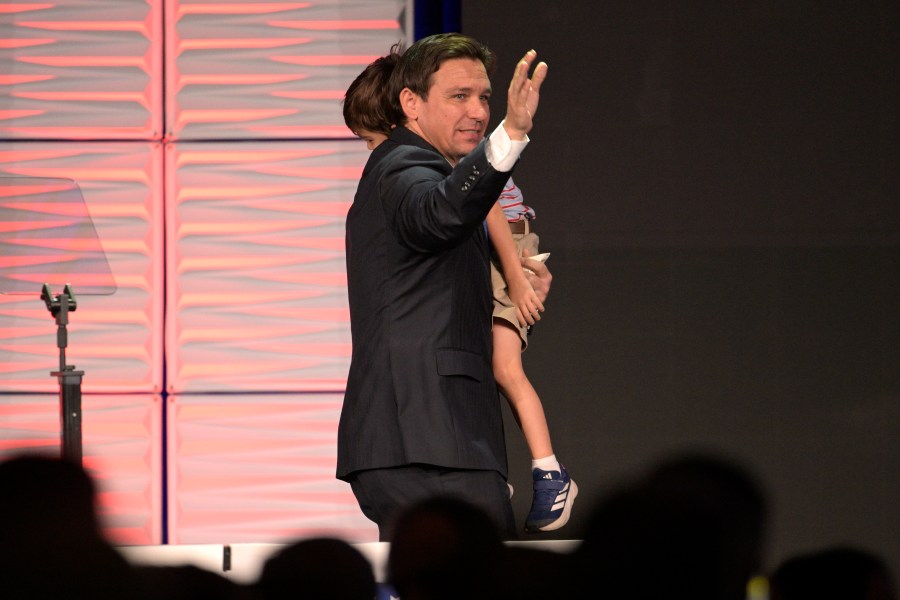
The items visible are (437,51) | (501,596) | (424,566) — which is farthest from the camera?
(437,51)

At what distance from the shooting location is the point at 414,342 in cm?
242

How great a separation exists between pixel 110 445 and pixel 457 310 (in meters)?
2.56

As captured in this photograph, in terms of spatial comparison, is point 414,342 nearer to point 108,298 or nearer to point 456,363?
point 456,363

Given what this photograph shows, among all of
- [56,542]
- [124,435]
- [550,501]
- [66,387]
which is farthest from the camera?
[124,435]

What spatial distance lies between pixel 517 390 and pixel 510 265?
0.99 ft

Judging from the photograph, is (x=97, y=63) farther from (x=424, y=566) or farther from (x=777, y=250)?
(x=424, y=566)

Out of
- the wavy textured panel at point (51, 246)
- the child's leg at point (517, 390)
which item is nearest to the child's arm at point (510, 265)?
the child's leg at point (517, 390)

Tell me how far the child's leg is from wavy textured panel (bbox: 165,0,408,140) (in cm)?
189

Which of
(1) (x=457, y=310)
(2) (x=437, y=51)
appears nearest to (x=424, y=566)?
(1) (x=457, y=310)

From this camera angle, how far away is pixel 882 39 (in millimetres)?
4844

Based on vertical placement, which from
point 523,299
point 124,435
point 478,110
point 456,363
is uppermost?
point 478,110

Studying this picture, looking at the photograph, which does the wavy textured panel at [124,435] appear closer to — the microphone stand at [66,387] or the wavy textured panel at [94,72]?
the wavy textured panel at [94,72]

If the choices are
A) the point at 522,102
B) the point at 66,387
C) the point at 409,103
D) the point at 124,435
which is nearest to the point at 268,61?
the point at 124,435

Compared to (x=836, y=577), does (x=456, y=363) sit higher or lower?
higher
